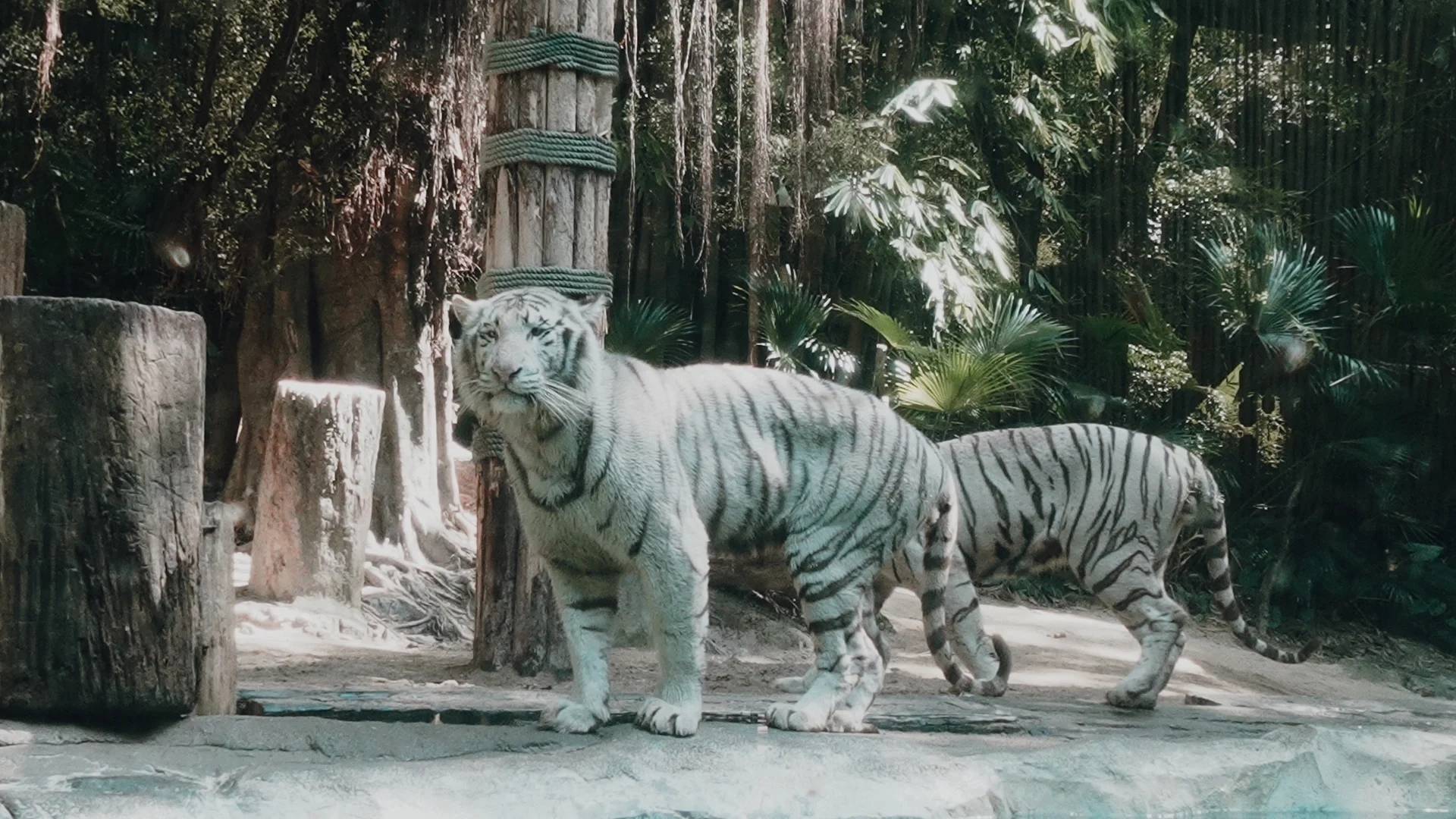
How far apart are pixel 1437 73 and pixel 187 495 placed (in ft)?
34.5

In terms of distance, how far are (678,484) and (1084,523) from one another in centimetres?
255

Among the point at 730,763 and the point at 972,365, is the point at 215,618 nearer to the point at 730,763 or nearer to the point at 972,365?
the point at 730,763

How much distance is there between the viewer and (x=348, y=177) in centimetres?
913

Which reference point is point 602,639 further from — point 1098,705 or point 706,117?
point 706,117

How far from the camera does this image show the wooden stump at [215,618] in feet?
13.3

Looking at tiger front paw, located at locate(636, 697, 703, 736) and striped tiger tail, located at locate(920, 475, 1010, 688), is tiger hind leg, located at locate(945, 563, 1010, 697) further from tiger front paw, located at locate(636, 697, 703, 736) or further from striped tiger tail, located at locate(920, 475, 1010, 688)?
tiger front paw, located at locate(636, 697, 703, 736)

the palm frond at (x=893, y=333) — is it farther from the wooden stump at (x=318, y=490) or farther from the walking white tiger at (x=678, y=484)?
the walking white tiger at (x=678, y=484)

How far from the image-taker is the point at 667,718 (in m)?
4.17

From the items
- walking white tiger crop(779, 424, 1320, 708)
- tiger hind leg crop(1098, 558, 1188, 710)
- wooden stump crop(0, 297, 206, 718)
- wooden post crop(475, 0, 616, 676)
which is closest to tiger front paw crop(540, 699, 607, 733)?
wooden stump crop(0, 297, 206, 718)

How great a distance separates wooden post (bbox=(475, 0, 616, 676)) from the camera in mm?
5711

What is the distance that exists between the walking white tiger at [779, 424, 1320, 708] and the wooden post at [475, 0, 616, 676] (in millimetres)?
1421

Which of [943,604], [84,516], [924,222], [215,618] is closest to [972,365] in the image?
[924,222]

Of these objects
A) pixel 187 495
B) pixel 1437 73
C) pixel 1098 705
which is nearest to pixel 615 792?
pixel 187 495

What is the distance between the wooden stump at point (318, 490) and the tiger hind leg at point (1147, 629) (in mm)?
3712
